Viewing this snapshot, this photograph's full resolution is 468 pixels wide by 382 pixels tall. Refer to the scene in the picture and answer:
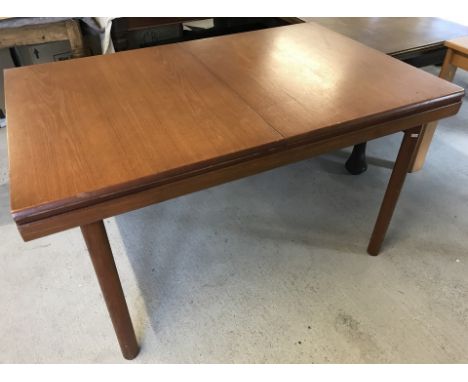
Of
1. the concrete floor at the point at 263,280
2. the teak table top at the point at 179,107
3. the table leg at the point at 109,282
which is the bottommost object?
the concrete floor at the point at 263,280

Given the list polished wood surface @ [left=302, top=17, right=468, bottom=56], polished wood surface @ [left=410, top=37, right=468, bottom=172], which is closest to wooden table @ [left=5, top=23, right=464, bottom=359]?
polished wood surface @ [left=302, top=17, right=468, bottom=56]

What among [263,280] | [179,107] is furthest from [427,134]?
[179,107]

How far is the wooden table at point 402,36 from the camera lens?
5.16ft

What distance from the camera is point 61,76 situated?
117 cm

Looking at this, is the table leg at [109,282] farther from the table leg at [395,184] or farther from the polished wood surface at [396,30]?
the polished wood surface at [396,30]

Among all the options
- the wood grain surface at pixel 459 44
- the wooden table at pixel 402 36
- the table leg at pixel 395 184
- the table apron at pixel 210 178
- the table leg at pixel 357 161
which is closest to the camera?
the table apron at pixel 210 178

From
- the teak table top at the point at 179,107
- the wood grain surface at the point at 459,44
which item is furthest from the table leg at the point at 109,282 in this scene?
the wood grain surface at the point at 459,44

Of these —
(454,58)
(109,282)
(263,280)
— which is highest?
(454,58)

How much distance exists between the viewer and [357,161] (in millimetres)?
1800

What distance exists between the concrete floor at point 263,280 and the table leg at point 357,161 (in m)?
0.07

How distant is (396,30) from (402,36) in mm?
92

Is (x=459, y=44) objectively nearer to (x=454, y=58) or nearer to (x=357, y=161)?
(x=454, y=58)

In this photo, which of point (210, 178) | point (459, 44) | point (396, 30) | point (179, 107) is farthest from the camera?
point (396, 30)
